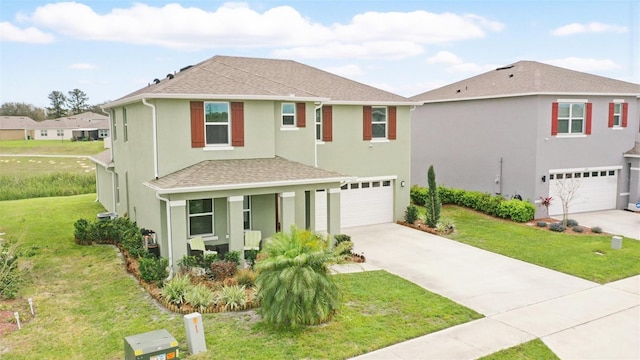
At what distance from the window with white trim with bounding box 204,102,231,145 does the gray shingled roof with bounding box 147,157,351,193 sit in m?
0.70

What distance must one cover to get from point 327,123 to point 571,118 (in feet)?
35.6

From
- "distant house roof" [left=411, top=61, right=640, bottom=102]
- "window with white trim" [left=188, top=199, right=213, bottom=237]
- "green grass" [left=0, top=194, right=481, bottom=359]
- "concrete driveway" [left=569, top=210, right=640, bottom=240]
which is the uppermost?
"distant house roof" [left=411, top=61, right=640, bottom=102]

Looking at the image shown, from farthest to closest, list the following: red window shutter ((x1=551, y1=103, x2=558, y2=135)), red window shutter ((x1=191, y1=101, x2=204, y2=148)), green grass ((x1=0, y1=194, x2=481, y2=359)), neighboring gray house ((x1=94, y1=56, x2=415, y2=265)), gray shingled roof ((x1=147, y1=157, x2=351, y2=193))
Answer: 1. red window shutter ((x1=551, y1=103, x2=558, y2=135))
2. red window shutter ((x1=191, y1=101, x2=204, y2=148))
3. neighboring gray house ((x1=94, y1=56, x2=415, y2=265))
4. gray shingled roof ((x1=147, y1=157, x2=351, y2=193))
5. green grass ((x1=0, y1=194, x2=481, y2=359))

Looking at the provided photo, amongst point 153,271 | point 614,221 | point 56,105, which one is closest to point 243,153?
point 153,271

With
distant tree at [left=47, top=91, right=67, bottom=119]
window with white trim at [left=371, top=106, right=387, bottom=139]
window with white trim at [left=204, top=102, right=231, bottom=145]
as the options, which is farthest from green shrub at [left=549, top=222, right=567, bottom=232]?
distant tree at [left=47, top=91, right=67, bottom=119]

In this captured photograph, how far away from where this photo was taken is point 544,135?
21172 millimetres

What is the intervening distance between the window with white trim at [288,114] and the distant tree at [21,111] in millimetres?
94090

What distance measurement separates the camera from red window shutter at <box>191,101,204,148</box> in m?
14.7

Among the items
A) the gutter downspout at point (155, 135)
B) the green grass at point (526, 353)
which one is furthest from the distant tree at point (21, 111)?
the green grass at point (526, 353)

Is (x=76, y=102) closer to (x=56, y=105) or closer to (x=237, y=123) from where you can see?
(x=56, y=105)

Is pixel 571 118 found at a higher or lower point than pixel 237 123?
higher

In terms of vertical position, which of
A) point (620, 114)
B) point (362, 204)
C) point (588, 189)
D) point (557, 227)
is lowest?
point (557, 227)

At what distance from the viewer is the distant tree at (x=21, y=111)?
3750 inches

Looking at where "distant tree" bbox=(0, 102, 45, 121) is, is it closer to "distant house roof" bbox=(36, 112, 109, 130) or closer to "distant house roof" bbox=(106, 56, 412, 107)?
"distant house roof" bbox=(36, 112, 109, 130)
